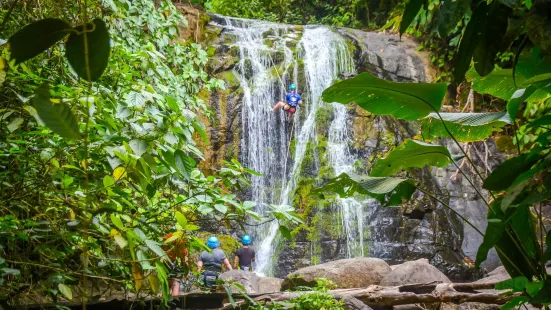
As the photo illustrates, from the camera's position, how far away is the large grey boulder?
6647 mm

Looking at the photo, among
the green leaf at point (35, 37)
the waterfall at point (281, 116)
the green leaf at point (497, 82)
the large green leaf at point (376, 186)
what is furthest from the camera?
the waterfall at point (281, 116)

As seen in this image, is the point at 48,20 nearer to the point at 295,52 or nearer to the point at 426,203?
the point at 426,203

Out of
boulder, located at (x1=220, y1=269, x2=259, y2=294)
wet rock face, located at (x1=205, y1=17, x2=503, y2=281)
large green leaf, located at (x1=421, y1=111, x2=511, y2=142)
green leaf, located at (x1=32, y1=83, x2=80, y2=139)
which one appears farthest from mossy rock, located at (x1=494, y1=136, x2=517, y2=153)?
green leaf, located at (x1=32, y1=83, x2=80, y2=139)

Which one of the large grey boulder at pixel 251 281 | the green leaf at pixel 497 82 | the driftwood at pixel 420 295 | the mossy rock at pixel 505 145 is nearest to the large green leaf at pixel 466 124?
the green leaf at pixel 497 82

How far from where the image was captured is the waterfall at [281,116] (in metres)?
10.4

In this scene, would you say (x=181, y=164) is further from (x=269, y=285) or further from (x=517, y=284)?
(x=269, y=285)

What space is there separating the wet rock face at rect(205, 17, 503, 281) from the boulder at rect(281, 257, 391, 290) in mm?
2534

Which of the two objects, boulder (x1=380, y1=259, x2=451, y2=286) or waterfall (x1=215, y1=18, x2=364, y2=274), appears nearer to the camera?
boulder (x1=380, y1=259, x2=451, y2=286)

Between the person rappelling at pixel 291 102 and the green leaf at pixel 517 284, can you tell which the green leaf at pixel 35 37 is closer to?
the green leaf at pixel 517 284

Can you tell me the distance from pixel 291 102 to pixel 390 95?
8465 millimetres

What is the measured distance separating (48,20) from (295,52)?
449 inches

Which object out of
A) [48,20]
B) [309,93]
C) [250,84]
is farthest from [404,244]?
[48,20]

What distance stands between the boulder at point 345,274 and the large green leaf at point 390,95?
479 centimetres

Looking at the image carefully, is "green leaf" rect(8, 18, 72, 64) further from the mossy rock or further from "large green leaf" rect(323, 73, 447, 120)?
the mossy rock
